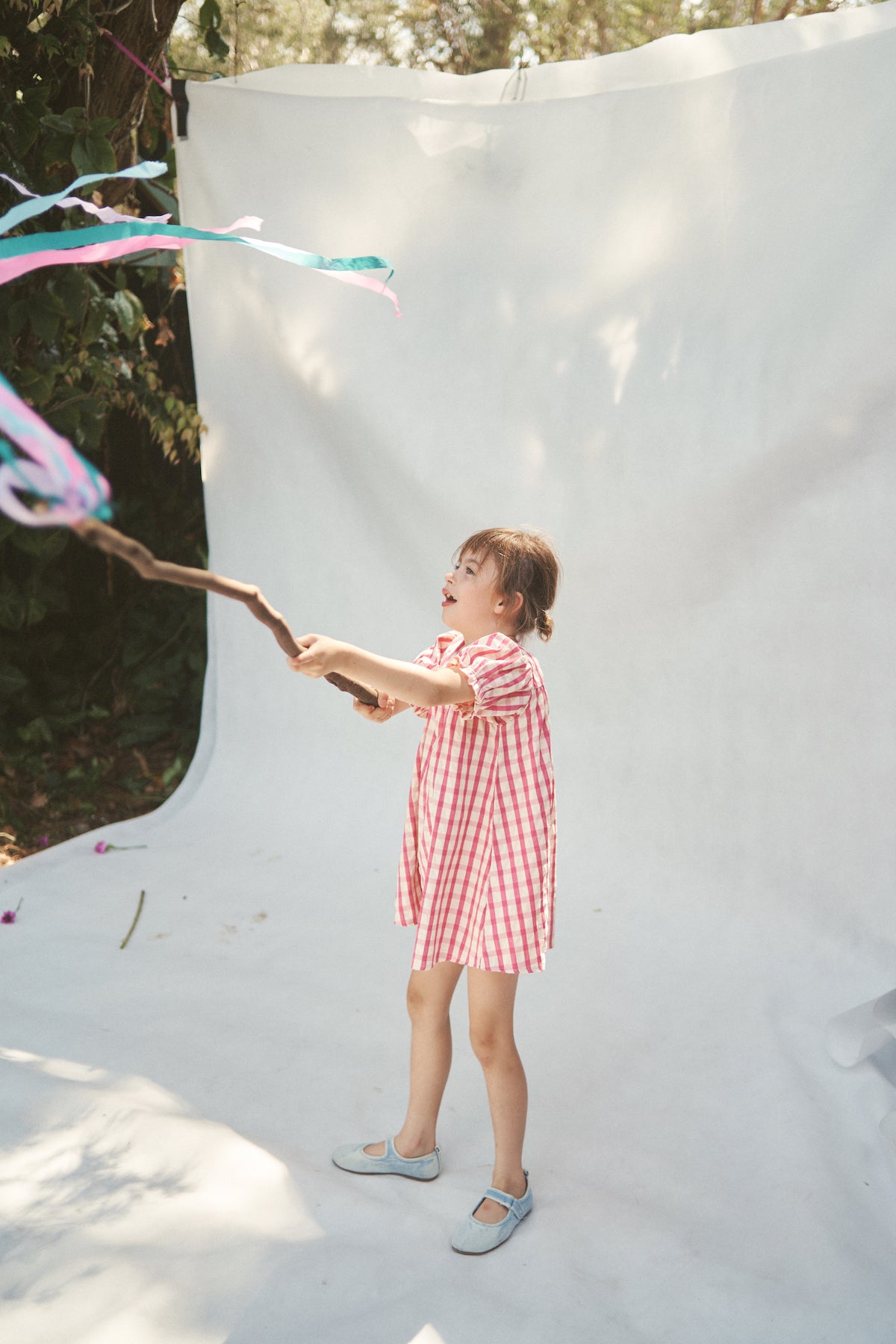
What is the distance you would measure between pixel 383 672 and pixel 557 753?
122 centimetres

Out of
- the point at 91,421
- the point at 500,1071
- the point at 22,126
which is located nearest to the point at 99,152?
the point at 22,126

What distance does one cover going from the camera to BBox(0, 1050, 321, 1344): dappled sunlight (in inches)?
37.9

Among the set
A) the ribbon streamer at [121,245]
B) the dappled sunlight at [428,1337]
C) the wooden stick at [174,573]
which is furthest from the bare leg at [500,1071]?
the ribbon streamer at [121,245]

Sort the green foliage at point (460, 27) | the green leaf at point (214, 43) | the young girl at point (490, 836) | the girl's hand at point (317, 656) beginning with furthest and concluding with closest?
the green foliage at point (460, 27) < the green leaf at point (214, 43) < the young girl at point (490, 836) < the girl's hand at point (317, 656)

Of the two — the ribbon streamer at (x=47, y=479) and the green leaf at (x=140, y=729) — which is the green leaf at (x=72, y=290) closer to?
the green leaf at (x=140, y=729)

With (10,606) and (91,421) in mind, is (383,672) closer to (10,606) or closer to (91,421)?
(91,421)

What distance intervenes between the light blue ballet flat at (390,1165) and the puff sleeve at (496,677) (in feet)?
1.72

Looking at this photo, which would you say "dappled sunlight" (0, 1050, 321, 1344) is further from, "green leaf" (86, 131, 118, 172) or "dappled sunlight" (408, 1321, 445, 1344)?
"green leaf" (86, 131, 118, 172)

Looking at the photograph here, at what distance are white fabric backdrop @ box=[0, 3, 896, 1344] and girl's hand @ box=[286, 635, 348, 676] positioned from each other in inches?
22.8

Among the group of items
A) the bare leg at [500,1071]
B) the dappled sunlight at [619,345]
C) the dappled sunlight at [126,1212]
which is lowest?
the dappled sunlight at [126,1212]

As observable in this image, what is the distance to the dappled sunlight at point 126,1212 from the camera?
963 millimetres

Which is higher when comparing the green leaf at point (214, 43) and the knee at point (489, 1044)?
the green leaf at point (214, 43)

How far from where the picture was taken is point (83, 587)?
2754mm

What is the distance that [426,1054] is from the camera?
1220 millimetres
